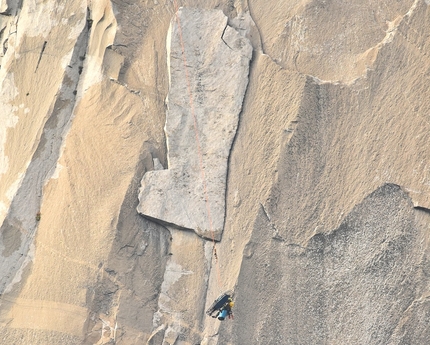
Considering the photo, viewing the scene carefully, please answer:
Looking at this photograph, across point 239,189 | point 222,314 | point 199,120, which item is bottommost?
point 222,314

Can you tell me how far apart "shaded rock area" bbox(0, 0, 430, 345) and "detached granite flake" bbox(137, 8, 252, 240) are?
0.02 m

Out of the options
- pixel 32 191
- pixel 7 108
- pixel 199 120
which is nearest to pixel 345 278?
pixel 199 120

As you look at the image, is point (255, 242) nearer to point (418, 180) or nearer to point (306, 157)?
point (306, 157)

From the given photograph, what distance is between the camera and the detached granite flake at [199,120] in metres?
10.9

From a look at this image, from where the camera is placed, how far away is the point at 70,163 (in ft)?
37.1

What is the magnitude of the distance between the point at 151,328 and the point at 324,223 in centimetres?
315

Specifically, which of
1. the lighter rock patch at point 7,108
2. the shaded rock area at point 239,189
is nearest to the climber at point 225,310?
the shaded rock area at point 239,189

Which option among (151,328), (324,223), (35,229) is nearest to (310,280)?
(324,223)

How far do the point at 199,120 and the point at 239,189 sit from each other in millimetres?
1297

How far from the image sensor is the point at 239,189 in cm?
1084

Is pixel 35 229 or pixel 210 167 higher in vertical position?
pixel 210 167

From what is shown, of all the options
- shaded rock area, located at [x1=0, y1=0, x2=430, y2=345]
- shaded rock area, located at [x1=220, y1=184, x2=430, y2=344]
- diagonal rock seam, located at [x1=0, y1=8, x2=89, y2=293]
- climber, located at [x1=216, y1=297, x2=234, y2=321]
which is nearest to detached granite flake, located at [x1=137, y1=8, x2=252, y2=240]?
shaded rock area, located at [x1=0, y1=0, x2=430, y2=345]

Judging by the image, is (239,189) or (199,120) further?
(199,120)

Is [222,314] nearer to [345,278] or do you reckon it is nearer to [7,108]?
[345,278]
